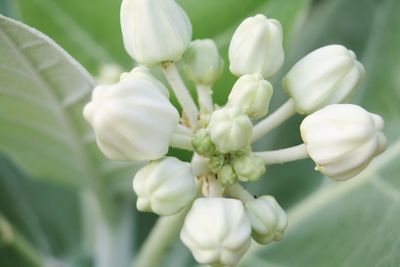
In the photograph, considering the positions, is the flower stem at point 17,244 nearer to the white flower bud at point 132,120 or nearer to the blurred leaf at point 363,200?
the blurred leaf at point 363,200

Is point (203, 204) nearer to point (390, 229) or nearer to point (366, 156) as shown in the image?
point (366, 156)

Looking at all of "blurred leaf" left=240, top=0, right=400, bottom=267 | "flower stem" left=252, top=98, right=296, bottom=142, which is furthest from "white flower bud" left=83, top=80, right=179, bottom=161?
"blurred leaf" left=240, top=0, right=400, bottom=267

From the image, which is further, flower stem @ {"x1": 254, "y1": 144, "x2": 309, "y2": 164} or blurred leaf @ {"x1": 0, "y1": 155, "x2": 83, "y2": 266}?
blurred leaf @ {"x1": 0, "y1": 155, "x2": 83, "y2": 266}

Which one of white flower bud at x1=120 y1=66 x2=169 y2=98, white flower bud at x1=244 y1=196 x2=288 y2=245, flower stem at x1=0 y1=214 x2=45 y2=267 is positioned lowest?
flower stem at x1=0 y1=214 x2=45 y2=267

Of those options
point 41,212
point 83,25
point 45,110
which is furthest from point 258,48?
point 41,212

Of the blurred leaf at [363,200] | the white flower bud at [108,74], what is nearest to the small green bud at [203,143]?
the blurred leaf at [363,200]

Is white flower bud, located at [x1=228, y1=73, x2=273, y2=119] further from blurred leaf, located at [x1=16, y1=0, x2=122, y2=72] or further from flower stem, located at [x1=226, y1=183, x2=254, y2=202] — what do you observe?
blurred leaf, located at [x1=16, y1=0, x2=122, y2=72]
